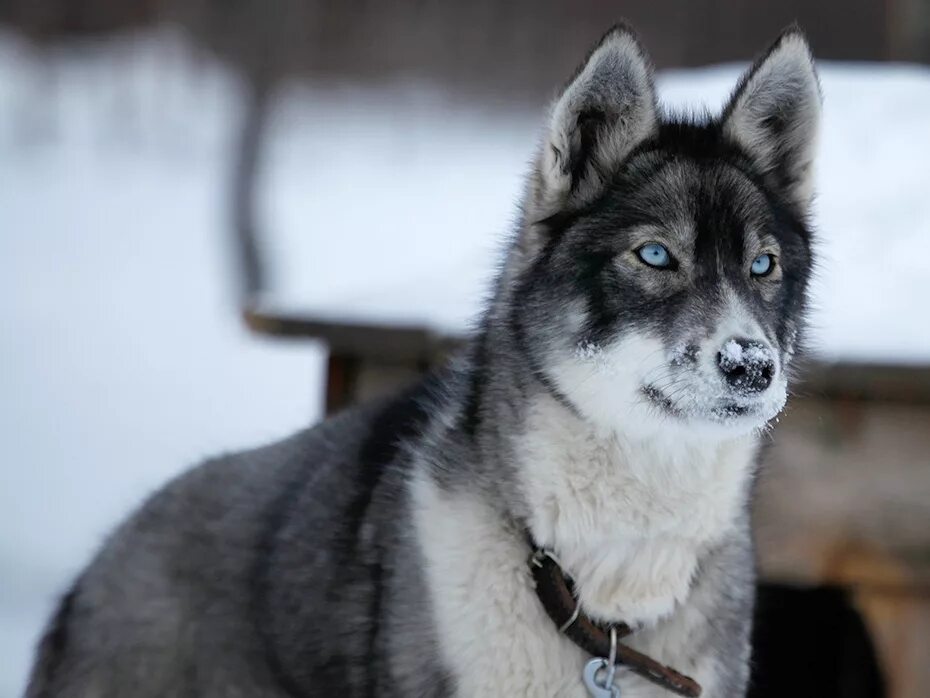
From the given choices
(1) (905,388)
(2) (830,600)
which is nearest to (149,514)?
(1) (905,388)

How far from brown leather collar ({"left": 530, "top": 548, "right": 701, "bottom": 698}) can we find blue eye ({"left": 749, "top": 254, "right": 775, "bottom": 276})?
70 centimetres

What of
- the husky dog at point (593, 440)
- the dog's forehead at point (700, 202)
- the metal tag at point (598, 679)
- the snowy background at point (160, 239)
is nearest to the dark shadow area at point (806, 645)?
the husky dog at point (593, 440)

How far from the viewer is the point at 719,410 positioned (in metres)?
2.33

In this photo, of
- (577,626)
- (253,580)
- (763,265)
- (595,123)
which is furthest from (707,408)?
(253,580)

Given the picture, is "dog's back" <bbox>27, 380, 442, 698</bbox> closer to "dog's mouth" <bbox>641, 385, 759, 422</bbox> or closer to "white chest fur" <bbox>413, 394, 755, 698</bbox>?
"white chest fur" <bbox>413, 394, 755, 698</bbox>

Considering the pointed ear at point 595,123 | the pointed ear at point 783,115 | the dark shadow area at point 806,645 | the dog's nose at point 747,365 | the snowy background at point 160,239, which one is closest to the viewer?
the dog's nose at point 747,365

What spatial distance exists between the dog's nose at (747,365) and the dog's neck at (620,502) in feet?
0.66

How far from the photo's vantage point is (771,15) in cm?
738

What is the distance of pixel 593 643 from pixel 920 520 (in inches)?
69.2

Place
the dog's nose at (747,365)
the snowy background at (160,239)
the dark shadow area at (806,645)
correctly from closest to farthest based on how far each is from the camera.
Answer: the dog's nose at (747,365), the dark shadow area at (806,645), the snowy background at (160,239)

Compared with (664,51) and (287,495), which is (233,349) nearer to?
(664,51)

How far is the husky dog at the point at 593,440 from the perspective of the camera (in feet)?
7.93

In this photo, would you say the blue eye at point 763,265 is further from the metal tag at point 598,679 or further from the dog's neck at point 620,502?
the metal tag at point 598,679

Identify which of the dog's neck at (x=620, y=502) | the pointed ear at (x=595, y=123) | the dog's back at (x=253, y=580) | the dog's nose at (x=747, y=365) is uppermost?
the pointed ear at (x=595, y=123)
